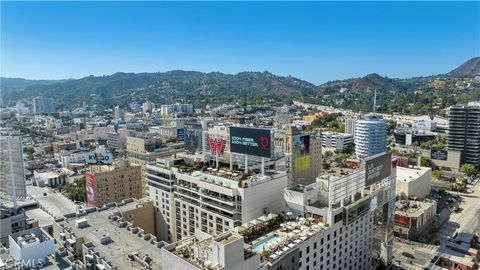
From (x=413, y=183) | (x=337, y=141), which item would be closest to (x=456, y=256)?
(x=413, y=183)

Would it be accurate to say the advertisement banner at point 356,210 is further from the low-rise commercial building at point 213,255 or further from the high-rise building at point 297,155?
the high-rise building at point 297,155

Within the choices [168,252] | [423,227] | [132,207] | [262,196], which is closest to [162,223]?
[132,207]

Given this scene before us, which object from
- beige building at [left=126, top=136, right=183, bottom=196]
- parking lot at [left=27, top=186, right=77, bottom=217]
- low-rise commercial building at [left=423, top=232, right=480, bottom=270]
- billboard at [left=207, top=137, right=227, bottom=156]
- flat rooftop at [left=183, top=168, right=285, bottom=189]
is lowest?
parking lot at [left=27, top=186, right=77, bottom=217]

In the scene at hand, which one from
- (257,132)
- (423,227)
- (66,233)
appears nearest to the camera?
(66,233)

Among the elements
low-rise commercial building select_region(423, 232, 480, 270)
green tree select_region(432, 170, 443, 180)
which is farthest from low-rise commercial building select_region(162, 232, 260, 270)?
green tree select_region(432, 170, 443, 180)

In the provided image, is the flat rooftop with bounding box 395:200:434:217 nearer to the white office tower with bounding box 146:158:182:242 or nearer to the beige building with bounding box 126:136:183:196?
the white office tower with bounding box 146:158:182:242

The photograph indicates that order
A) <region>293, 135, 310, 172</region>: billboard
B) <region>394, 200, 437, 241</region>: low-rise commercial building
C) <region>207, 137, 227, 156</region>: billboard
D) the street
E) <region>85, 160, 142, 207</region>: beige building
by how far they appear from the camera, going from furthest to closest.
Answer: <region>293, 135, 310, 172</region>: billboard → <region>85, 160, 142, 207</region>: beige building → <region>394, 200, 437, 241</region>: low-rise commercial building → the street → <region>207, 137, 227, 156</region>: billboard

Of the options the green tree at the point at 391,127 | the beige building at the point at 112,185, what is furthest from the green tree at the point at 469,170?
the beige building at the point at 112,185

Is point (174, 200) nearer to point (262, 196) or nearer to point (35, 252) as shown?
point (262, 196)
